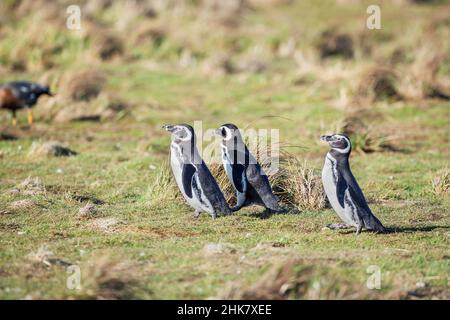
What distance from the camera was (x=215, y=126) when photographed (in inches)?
622

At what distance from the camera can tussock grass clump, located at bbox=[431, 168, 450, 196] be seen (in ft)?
35.8

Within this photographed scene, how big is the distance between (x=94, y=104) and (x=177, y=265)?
9334 millimetres

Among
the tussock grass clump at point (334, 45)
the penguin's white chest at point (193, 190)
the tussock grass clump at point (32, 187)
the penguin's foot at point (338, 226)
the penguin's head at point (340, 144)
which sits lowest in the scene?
the penguin's foot at point (338, 226)

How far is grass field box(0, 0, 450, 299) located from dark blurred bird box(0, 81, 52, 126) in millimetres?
413

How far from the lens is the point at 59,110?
1614cm

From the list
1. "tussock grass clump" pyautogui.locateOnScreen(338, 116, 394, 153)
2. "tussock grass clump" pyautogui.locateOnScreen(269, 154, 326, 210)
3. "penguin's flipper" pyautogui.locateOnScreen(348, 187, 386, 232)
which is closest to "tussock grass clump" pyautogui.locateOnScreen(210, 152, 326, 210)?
"tussock grass clump" pyautogui.locateOnScreen(269, 154, 326, 210)

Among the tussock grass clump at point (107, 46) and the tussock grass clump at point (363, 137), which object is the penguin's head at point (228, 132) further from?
the tussock grass clump at point (107, 46)

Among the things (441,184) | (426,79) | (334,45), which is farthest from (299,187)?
(334,45)

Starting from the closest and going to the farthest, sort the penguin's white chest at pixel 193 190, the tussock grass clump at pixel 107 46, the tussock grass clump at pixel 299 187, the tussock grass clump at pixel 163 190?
1. the penguin's white chest at pixel 193 190
2. the tussock grass clump at pixel 299 187
3. the tussock grass clump at pixel 163 190
4. the tussock grass clump at pixel 107 46

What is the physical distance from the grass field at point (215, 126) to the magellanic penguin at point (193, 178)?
0.21 m

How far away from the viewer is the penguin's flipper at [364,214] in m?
8.66

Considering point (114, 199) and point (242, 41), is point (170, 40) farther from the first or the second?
point (114, 199)

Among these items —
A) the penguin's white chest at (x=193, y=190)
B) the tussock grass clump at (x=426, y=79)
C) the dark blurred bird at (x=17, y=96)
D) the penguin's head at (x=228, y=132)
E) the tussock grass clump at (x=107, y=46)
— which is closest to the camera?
the penguin's white chest at (x=193, y=190)

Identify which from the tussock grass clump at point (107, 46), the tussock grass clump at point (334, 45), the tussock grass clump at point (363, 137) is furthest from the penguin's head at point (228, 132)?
the tussock grass clump at point (334, 45)
